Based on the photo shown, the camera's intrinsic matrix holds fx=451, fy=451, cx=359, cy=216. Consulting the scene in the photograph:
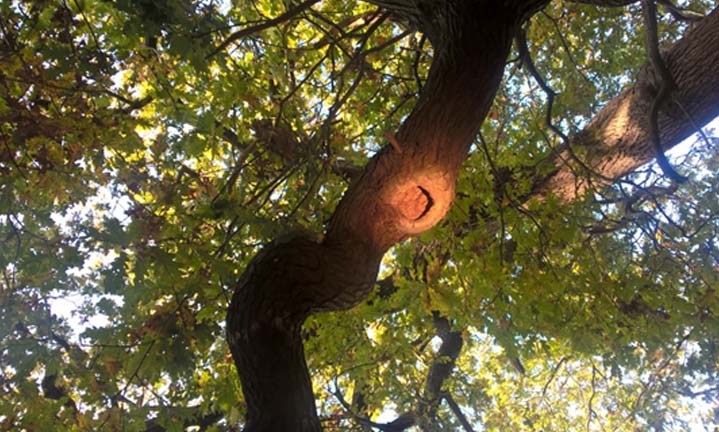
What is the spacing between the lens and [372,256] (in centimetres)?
239

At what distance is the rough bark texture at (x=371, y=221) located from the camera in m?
2.07

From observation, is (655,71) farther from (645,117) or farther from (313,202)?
(313,202)

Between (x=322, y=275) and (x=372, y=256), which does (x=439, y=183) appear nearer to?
(x=372, y=256)

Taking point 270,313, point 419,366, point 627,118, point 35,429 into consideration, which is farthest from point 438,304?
point 419,366

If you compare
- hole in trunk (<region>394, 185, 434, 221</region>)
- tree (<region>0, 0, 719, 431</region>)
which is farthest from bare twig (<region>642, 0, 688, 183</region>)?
hole in trunk (<region>394, 185, 434, 221</region>)

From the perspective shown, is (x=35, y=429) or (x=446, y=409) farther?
(x=446, y=409)

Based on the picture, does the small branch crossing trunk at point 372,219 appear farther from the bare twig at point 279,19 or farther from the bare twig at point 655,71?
the bare twig at point 655,71

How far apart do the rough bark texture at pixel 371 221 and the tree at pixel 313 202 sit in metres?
0.01

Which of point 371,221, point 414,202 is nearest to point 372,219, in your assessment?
point 371,221

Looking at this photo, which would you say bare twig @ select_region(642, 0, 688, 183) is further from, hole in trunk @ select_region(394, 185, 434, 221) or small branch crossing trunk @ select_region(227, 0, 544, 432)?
hole in trunk @ select_region(394, 185, 434, 221)

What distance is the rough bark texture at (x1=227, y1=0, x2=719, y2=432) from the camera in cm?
207

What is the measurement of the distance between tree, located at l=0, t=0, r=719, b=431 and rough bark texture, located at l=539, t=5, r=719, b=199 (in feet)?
0.06

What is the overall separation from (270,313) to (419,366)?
4.53 meters

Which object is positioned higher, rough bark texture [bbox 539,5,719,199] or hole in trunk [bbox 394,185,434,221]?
rough bark texture [bbox 539,5,719,199]
